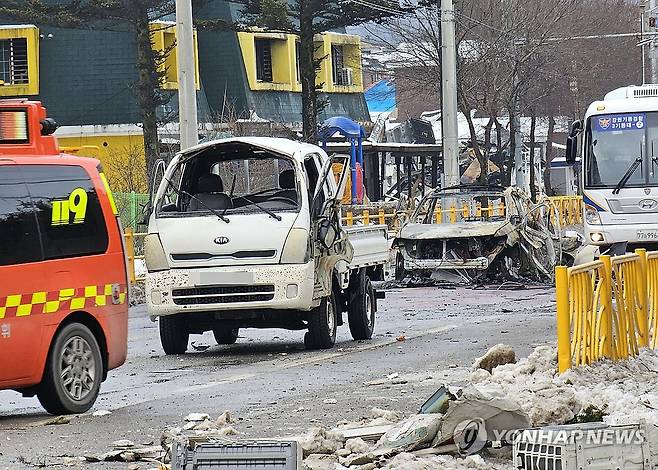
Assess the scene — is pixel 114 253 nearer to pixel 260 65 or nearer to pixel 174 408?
pixel 174 408

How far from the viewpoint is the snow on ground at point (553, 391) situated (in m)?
7.90

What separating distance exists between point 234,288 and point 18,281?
4555 mm

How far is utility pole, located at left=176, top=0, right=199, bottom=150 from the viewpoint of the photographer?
81.2ft

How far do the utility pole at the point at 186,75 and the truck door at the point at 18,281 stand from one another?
13.7m

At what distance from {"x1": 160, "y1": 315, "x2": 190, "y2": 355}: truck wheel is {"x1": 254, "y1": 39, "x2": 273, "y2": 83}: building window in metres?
39.1

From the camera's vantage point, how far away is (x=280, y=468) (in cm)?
641

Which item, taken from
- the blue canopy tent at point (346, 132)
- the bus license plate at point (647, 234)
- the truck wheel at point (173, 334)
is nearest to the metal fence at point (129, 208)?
the blue canopy tent at point (346, 132)

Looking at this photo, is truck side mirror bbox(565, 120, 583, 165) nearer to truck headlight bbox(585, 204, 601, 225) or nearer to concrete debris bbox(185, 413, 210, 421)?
truck headlight bbox(585, 204, 601, 225)

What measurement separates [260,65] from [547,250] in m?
28.7

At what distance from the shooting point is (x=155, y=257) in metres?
15.3

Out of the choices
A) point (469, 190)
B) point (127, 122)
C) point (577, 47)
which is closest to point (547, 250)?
point (469, 190)

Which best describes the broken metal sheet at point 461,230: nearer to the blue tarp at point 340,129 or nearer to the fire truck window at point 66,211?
the fire truck window at point 66,211

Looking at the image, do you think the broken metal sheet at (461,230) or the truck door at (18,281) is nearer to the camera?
the truck door at (18,281)

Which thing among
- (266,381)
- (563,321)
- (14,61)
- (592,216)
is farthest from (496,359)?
(14,61)
